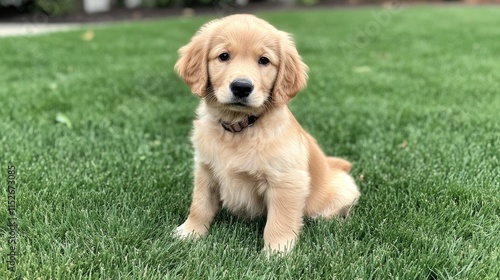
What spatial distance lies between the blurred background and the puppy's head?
902cm

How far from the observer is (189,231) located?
8.00 ft

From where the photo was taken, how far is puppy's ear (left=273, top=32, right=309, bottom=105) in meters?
2.34

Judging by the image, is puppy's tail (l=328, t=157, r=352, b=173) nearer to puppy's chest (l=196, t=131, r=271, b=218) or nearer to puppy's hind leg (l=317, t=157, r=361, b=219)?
puppy's hind leg (l=317, t=157, r=361, b=219)

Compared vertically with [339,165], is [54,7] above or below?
below

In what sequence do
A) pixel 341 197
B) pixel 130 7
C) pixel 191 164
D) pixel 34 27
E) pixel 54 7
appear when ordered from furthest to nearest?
pixel 130 7
pixel 54 7
pixel 34 27
pixel 191 164
pixel 341 197

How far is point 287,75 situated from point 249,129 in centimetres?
35

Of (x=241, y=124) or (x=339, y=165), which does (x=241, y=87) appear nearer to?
(x=241, y=124)

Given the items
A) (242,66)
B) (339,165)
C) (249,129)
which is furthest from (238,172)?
(339,165)

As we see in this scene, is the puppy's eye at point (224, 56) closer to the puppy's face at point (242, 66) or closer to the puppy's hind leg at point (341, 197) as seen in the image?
the puppy's face at point (242, 66)

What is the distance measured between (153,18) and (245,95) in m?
11.4

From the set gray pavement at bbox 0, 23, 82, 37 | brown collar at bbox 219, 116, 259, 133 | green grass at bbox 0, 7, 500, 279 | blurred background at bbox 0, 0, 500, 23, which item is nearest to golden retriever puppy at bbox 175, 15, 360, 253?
brown collar at bbox 219, 116, 259, 133

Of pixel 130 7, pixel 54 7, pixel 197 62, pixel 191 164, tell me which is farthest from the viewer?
pixel 130 7

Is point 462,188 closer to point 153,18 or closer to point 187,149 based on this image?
point 187,149

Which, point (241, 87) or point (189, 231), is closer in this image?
point (241, 87)
